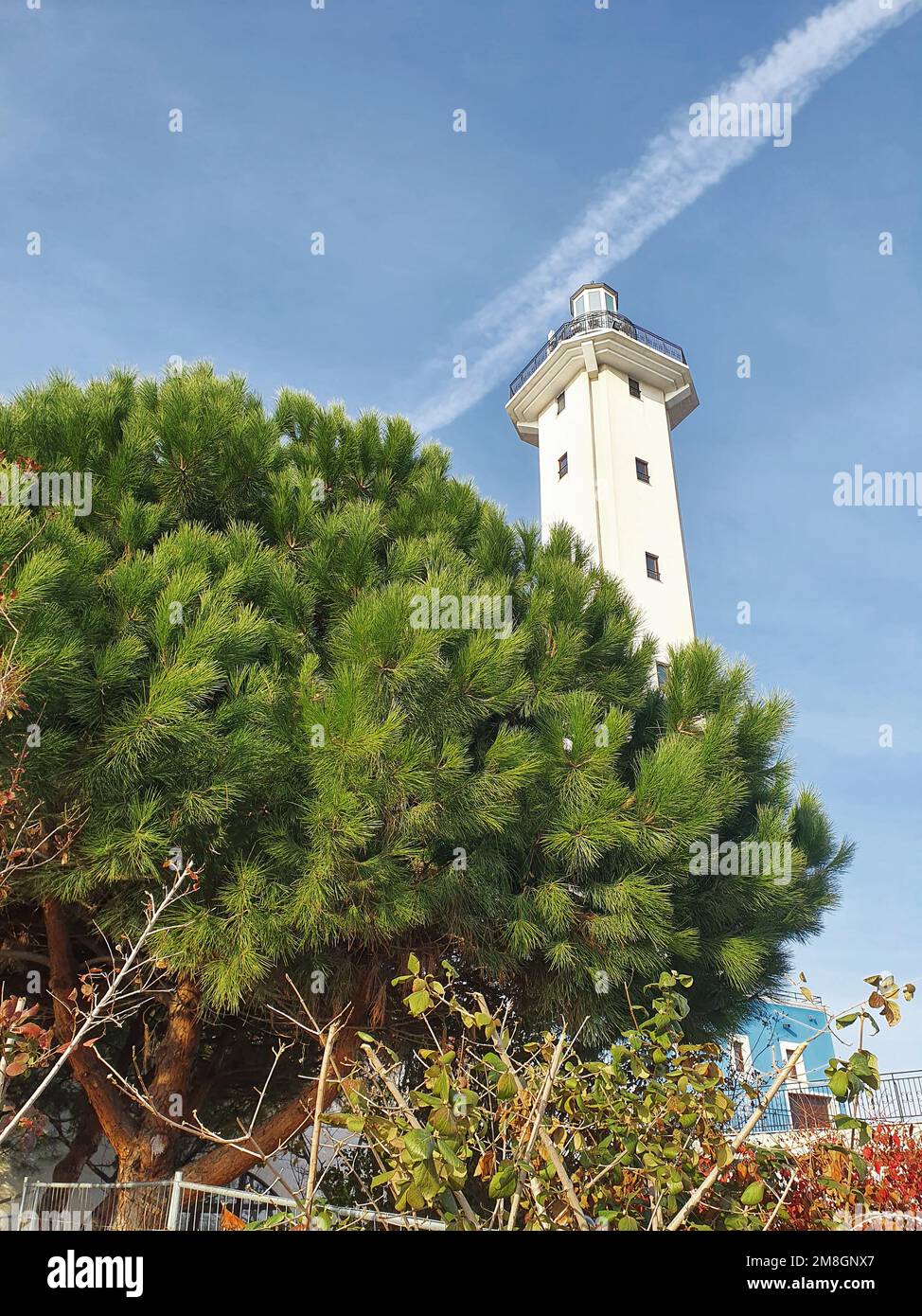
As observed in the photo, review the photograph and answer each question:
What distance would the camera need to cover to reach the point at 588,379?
2042 cm

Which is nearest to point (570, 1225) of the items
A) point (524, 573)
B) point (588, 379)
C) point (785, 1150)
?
point (785, 1150)

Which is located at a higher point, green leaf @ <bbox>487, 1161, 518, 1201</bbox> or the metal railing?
green leaf @ <bbox>487, 1161, 518, 1201</bbox>

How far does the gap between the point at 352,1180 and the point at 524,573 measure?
16.7 ft

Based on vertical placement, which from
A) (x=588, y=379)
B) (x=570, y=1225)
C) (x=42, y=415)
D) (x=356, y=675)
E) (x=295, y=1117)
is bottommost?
(x=295, y=1117)

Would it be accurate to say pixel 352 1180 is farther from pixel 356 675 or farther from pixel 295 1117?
pixel 356 675

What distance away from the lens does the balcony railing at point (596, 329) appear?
2236 cm

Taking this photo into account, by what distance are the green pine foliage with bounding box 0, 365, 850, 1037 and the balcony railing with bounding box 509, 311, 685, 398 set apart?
15.0 m

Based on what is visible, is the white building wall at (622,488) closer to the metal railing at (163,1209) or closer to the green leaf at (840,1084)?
the metal railing at (163,1209)

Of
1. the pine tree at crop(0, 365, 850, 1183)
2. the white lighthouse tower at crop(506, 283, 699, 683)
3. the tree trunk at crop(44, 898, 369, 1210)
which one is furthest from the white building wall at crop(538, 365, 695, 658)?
the tree trunk at crop(44, 898, 369, 1210)

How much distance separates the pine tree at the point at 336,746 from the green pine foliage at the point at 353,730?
0.08ft

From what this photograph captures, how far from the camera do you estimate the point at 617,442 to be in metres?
19.4

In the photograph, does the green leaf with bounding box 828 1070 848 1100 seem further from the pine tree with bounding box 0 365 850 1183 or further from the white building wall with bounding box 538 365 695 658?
the white building wall with bounding box 538 365 695 658

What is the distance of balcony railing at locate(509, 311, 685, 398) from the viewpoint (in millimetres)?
22359

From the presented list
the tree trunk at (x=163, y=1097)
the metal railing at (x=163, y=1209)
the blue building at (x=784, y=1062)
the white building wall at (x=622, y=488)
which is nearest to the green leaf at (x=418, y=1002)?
the blue building at (x=784, y=1062)
